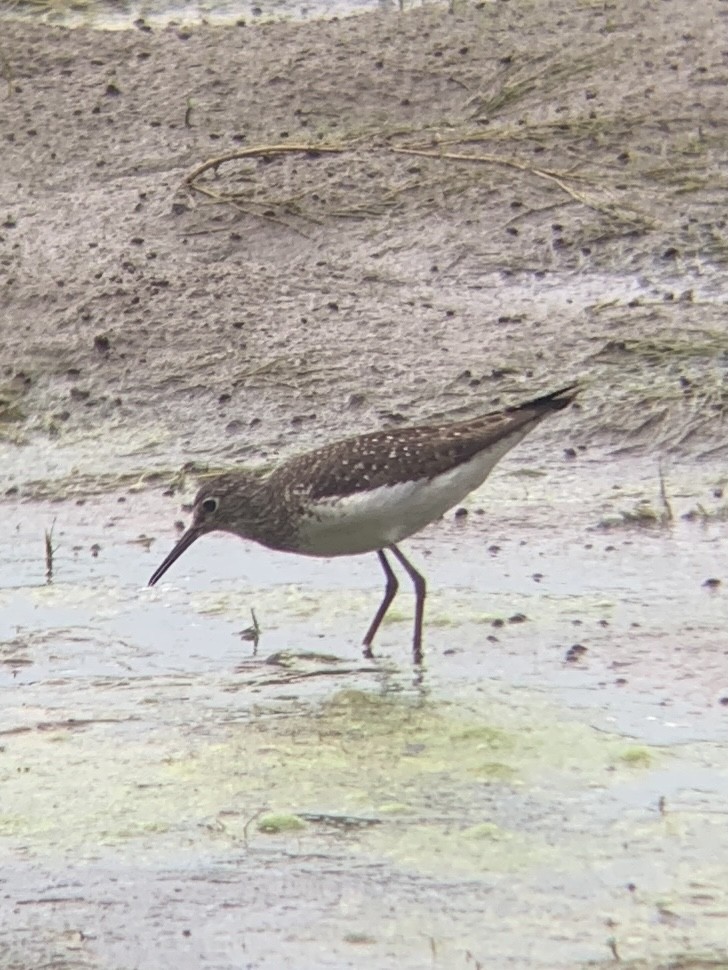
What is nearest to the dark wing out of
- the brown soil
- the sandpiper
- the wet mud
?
the sandpiper

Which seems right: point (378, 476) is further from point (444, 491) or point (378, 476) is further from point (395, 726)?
point (395, 726)

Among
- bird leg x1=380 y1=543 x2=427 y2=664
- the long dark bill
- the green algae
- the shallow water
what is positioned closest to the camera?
the shallow water

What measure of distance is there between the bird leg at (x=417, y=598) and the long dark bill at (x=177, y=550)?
2.54 feet

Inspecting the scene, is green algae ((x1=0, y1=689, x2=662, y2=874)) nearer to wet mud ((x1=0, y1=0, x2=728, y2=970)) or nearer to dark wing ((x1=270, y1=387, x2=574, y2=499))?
wet mud ((x1=0, y1=0, x2=728, y2=970))

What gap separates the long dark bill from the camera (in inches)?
302

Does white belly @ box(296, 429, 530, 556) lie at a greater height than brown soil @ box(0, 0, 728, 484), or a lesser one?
lesser

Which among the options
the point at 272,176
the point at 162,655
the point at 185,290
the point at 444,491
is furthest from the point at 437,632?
the point at 272,176

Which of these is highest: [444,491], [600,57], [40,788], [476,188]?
[600,57]

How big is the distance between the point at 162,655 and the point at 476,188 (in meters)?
4.60

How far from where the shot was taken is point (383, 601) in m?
7.56

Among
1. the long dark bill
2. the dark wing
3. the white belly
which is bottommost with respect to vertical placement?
the long dark bill

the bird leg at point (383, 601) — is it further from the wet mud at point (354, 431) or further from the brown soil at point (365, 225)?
the brown soil at point (365, 225)

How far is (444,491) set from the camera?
7395mm

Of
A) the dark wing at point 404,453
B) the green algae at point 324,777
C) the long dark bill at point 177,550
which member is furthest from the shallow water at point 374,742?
the dark wing at point 404,453
